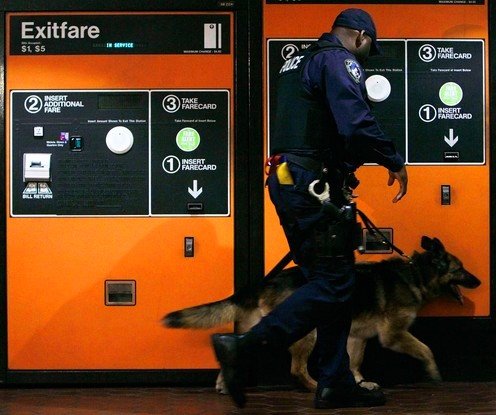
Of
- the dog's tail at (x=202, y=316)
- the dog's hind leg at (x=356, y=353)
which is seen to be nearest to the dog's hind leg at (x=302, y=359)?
the dog's hind leg at (x=356, y=353)

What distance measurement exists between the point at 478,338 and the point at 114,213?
225 centimetres

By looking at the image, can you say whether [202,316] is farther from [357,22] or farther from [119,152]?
[357,22]

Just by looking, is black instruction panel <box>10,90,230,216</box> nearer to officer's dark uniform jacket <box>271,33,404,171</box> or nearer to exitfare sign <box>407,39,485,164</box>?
officer's dark uniform jacket <box>271,33,404,171</box>

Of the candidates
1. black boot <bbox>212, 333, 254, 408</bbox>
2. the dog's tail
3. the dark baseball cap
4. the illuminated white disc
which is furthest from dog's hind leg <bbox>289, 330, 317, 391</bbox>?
the dark baseball cap

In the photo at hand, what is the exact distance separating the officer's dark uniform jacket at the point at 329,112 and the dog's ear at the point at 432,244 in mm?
963

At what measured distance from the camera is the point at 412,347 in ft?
16.9

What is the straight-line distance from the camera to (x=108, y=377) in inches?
211

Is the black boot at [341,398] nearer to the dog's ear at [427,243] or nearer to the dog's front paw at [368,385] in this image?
the dog's front paw at [368,385]

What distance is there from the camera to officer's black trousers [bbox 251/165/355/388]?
417 centimetres

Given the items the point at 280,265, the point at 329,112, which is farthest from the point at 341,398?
the point at 329,112

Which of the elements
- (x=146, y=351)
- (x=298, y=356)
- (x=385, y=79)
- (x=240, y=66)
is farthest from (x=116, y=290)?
(x=385, y=79)

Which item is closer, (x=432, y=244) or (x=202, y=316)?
(x=202, y=316)

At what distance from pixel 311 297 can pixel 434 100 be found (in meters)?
1.77

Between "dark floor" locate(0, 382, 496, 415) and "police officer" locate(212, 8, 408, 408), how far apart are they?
0.31 metres
